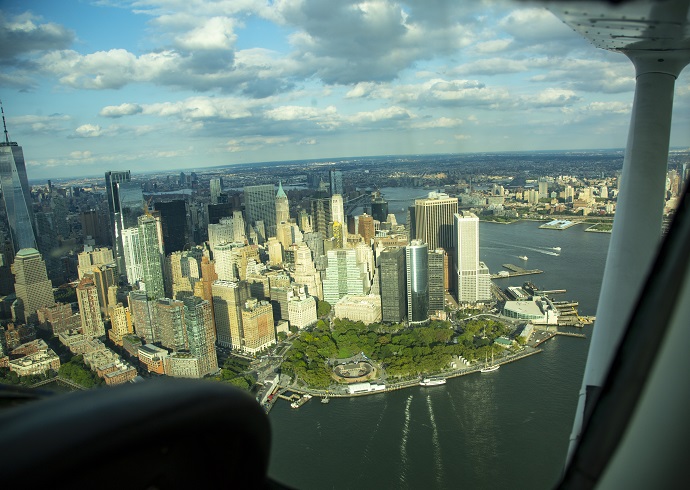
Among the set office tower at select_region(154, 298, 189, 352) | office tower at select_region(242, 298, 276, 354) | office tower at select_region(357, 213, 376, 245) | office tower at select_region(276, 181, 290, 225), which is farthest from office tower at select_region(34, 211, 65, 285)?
office tower at select_region(357, 213, 376, 245)

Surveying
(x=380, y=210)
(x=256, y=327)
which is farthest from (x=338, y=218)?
(x=256, y=327)

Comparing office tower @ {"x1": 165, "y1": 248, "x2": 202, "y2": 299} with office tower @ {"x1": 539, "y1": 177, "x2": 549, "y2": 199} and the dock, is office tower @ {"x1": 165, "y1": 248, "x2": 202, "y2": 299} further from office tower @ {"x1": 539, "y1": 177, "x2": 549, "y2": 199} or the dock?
office tower @ {"x1": 539, "y1": 177, "x2": 549, "y2": 199}

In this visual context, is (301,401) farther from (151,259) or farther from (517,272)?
(517,272)

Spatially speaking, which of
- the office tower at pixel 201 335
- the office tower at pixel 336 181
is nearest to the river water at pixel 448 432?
the office tower at pixel 201 335

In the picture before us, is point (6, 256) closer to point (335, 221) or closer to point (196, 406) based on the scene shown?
point (335, 221)

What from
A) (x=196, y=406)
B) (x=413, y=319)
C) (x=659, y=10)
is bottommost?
(x=413, y=319)

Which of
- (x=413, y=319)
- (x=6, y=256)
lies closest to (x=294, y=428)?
(x=413, y=319)
